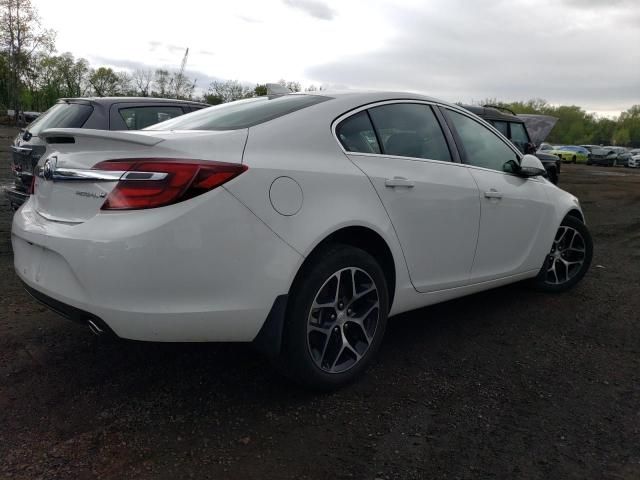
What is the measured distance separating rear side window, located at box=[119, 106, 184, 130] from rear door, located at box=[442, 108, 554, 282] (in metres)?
3.64

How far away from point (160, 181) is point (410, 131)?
1.71 metres

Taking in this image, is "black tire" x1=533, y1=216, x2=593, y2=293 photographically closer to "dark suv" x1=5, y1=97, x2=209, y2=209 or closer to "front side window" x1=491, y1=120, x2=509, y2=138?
"dark suv" x1=5, y1=97, x2=209, y2=209

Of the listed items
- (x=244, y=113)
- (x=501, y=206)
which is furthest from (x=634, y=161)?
(x=244, y=113)

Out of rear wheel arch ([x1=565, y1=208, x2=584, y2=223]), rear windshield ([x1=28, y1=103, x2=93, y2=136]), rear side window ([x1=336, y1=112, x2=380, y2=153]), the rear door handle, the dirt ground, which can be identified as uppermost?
rear side window ([x1=336, y1=112, x2=380, y2=153])

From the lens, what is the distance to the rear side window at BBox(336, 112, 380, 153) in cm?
288

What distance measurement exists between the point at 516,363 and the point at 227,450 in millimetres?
1870

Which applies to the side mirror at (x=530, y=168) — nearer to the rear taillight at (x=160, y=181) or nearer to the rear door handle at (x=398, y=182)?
the rear door handle at (x=398, y=182)

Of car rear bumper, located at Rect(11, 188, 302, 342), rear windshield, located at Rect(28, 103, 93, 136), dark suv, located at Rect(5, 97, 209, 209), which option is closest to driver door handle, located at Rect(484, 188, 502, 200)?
car rear bumper, located at Rect(11, 188, 302, 342)

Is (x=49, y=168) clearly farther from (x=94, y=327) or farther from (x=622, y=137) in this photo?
(x=622, y=137)

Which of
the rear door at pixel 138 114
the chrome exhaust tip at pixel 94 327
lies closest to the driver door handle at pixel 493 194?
the chrome exhaust tip at pixel 94 327

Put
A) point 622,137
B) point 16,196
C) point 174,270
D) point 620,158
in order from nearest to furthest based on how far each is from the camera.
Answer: point 174,270
point 16,196
point 620,158
point 622,137

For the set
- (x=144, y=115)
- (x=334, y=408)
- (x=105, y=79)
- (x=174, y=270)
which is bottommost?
(x=334, y=408)

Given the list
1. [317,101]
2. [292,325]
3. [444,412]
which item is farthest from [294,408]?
[317,101]

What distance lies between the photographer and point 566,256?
4758mm
